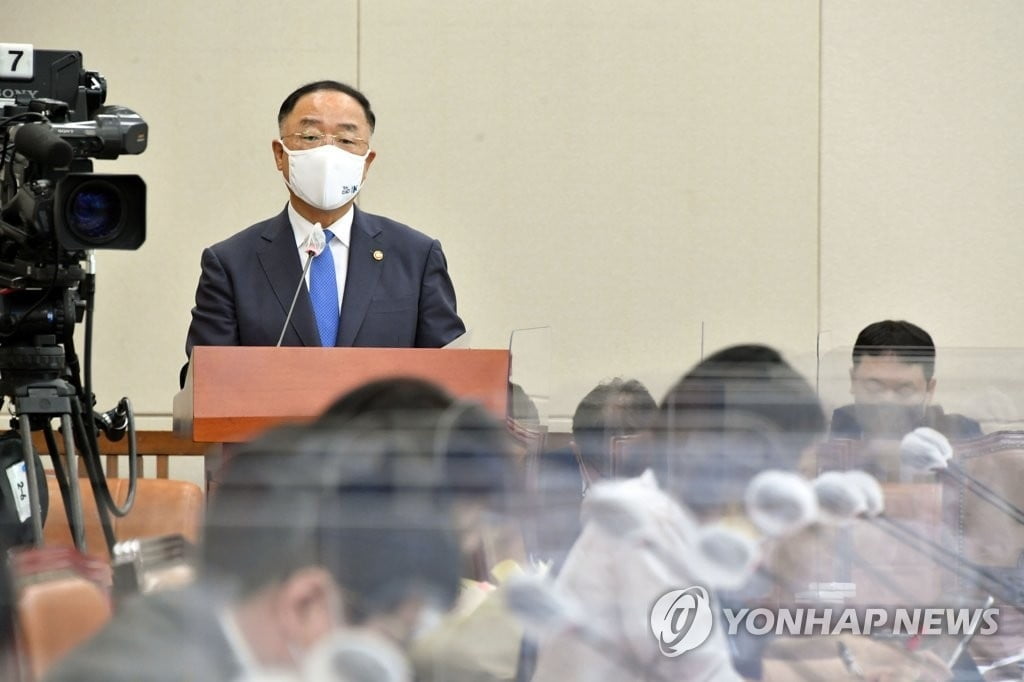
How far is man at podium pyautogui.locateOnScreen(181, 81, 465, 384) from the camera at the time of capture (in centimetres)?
222

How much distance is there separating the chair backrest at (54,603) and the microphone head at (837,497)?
0.58m

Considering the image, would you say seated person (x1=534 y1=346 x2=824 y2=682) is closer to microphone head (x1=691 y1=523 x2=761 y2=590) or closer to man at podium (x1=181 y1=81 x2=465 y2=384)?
microphone head (x1=691 y1=523 x2=761 y2=590)

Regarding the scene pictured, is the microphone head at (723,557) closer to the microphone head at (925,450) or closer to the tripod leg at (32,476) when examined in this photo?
the microphone head at (925,450)

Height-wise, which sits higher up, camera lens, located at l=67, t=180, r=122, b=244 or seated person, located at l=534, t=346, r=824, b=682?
camera lens, located at l=67, t=180, r=122, b=244

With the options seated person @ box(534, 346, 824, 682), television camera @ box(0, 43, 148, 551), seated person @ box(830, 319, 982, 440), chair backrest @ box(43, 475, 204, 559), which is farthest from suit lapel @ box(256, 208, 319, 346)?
seated person @ box(534, 346, 824, 682)

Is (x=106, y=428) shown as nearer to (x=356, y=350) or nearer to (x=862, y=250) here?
(x=356, y=350)

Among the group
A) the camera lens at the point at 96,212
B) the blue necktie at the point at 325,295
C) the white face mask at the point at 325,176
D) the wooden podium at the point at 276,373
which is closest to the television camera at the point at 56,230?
the camera lens at the point at 96,212

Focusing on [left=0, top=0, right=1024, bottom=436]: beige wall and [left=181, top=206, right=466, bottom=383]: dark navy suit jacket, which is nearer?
[left=181, top=206, right=466, bottom=383]: dark navy suit jacket

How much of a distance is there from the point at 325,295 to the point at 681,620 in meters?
1.32

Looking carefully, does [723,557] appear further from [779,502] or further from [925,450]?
[925,450]

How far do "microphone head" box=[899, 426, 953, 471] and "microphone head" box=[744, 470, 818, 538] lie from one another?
17 centimetres

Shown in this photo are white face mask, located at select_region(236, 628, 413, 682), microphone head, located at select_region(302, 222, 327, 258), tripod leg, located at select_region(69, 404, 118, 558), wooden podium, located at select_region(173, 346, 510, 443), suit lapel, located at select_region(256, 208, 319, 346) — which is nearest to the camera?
white face mask, located at select_region(236, 628, 413, 682)

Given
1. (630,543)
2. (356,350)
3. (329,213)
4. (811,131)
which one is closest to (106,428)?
(356,350)

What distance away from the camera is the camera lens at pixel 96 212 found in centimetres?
145
